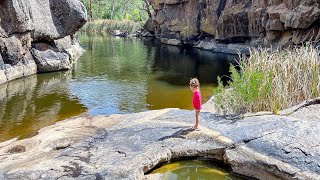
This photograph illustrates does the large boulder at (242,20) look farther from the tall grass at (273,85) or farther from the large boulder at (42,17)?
the large boulder at (42,17)

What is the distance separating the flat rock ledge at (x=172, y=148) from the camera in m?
4.82

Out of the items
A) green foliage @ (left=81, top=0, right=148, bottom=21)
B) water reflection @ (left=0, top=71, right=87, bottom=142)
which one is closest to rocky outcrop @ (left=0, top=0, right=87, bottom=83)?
water reflection @ (left=0, top=71, right=87, bottom=142)

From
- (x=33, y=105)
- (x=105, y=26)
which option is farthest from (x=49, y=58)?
(x=105, y=26)

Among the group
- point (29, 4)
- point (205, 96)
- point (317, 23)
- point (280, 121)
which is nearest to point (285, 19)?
point (317, 23)

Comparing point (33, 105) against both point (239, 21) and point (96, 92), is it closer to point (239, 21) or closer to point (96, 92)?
point (96, 92)

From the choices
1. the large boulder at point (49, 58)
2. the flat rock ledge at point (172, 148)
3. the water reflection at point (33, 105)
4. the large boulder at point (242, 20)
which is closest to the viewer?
the flat rock ledge at point (172, 148)

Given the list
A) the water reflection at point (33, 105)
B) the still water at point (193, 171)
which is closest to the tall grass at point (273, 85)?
the still water at point (193, 171)

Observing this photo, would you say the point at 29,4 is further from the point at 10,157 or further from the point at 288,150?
the point at 288,150

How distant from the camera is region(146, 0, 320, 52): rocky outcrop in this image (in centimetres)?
1834

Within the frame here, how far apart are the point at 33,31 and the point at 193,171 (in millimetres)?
13212

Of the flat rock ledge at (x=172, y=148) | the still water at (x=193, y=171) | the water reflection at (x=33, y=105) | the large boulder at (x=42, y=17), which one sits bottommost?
the water reflection at (x=33, y=105)

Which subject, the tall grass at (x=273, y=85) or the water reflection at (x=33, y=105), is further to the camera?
the water reflection at (x=33, y=105)

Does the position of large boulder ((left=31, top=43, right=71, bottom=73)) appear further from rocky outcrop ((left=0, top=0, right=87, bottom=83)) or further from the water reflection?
the water reflection

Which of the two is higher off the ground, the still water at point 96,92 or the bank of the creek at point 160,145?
the bank of the creek at point 160,145
